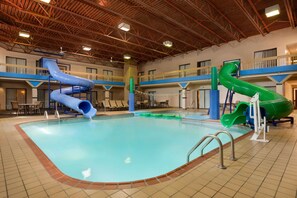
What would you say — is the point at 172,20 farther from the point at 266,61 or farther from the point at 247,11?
the point at 266,61

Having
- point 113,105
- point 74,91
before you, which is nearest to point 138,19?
point 74,91

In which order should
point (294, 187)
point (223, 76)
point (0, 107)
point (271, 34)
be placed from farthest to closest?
point (0, 107) → point (271, 34) → point (223, 76) → point (294, 187)

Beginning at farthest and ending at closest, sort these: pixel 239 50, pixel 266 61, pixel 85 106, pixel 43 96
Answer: pixel 43 96 < pixel 239 50 < pixel 266 61 < pixel 85 106

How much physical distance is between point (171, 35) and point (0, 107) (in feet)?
49.7

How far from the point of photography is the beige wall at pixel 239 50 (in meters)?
10.9

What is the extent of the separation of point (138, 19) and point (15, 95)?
1290 centimetres

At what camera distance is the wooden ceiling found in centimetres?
798

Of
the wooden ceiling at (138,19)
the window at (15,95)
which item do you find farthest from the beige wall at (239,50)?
the window at (15,95)

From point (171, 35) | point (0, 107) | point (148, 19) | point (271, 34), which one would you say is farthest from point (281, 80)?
point (0, 107)

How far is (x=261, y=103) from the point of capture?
5262mm

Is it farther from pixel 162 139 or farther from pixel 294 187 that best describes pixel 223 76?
pixel 294 187

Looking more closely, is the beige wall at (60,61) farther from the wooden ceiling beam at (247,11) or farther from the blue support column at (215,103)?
the wooden ceiling beam at (247,11)

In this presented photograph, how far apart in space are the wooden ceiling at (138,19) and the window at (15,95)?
11.7 feet

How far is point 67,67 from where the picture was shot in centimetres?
1680
